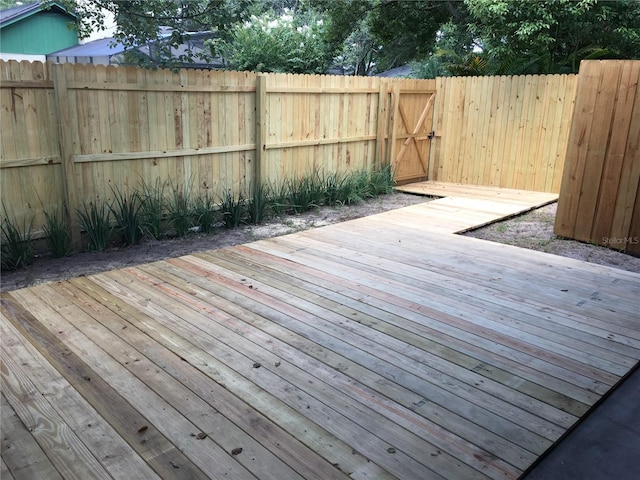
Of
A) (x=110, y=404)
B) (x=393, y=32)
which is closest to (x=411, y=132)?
(x=110, y=404)

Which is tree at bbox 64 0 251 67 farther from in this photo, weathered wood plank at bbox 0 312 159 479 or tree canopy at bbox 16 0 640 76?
weathered wood plank at bbox 0 312 159 479

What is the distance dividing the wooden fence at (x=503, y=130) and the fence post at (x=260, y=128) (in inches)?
153

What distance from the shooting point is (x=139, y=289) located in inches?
154

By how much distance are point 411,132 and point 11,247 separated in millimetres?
6351

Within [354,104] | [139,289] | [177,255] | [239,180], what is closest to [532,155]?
[354,104]

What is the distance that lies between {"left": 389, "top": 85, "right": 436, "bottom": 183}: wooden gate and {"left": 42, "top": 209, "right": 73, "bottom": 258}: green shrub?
5.22 m

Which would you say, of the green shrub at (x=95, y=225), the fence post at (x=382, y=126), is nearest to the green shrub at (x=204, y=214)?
the green shrub at (x=95, y=225)

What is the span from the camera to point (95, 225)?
5031 mm

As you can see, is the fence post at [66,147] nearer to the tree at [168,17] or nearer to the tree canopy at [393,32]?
the tree at [168,17]

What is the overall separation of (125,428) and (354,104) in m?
6.38

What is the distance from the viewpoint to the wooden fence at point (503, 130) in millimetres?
8023

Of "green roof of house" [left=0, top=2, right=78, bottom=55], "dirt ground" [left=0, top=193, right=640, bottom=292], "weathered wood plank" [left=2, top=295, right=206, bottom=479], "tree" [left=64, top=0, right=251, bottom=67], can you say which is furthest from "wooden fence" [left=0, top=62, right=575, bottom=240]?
"green roof of house" [left=0, top=2, right=78, bottom=55]

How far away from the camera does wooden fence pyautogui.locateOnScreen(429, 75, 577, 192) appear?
8.02 meters

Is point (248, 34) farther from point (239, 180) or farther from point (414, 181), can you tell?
point (239, 180)
